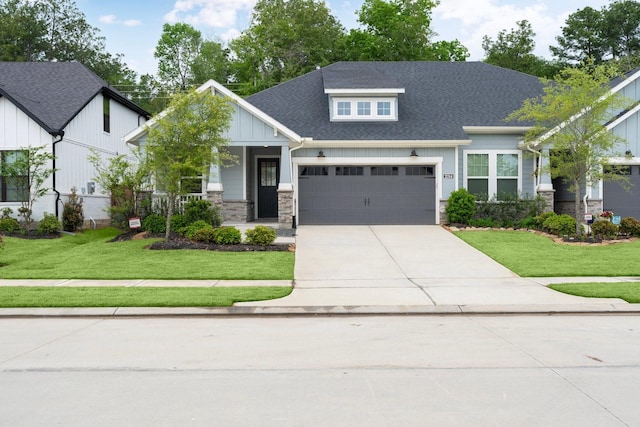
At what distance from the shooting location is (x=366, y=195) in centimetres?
2123

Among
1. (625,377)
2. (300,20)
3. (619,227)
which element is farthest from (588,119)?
(300,20)

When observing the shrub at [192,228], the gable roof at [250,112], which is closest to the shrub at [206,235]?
the shrub at [192,228]

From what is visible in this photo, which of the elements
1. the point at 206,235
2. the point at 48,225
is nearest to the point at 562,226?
the point at 206,235

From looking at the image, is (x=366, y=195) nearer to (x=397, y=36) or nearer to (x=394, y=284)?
(x=394, y=284)

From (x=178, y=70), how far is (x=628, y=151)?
143ft

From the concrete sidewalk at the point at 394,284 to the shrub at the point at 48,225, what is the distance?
7.11m

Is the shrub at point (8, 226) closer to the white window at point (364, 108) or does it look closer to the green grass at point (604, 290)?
the white window at point (364, 108)

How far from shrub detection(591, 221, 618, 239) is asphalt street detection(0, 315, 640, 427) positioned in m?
9.92

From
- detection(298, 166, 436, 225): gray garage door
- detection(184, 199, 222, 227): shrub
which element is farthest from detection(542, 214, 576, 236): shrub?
detection(184, 199, 222, 227): shrub

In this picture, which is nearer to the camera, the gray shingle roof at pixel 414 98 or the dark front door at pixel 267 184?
the gray shingle roof at pixel 414 98

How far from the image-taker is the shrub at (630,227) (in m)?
17.8

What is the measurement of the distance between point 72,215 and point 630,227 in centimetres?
1918

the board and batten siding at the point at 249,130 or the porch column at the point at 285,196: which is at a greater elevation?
the board and batten siding at the point at 249,130

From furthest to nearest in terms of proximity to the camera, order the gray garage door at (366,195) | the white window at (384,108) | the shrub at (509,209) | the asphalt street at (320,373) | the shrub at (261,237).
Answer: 1. the white window at (384,108)
2. the gray garage door at (366,195)
3. the shrub at (509,209)
4. the shrub at (261,237)
5. the asphalt street at (320,373)
